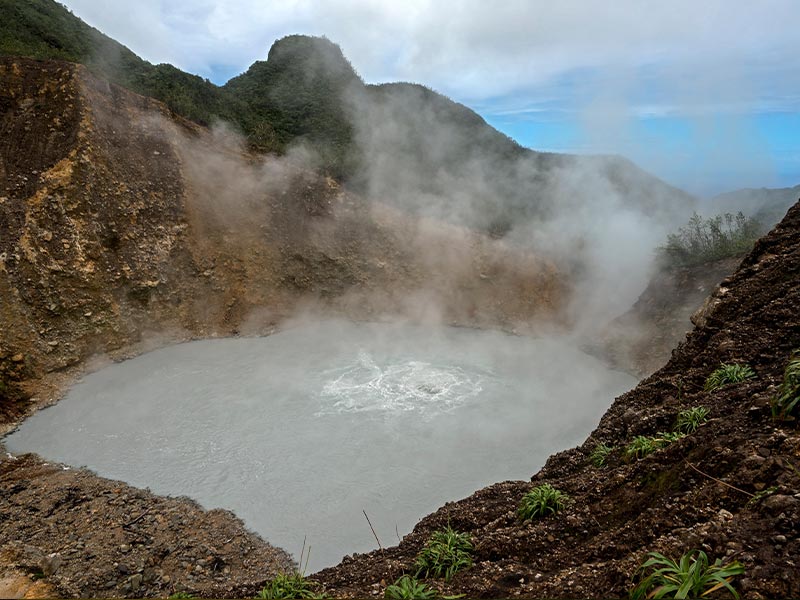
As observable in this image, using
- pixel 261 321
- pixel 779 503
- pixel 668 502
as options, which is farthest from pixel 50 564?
pixel 261 321

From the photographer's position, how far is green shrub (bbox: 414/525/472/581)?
4223mm

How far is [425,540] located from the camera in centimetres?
502

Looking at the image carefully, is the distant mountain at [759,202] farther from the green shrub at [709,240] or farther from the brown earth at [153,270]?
the brown earth at [153,270]

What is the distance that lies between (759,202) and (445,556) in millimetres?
24337

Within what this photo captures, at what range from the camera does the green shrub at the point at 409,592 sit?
3504mm

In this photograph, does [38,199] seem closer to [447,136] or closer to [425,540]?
[425,540]

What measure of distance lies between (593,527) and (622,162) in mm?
23965

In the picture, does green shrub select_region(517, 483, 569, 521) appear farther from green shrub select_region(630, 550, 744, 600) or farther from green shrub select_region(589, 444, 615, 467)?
green shrub select_region(630, 550, 744, 600)

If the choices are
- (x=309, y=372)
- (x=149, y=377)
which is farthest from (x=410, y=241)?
(x=149, y=377)

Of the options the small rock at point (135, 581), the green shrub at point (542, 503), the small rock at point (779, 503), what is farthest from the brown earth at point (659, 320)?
the small rock at point (135, 581)

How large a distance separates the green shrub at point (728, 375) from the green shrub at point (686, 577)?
3064 mm

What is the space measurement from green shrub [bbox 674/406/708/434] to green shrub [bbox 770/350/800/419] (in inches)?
31.8

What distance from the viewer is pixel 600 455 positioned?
5457 mm

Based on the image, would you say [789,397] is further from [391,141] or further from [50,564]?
[391,141]
